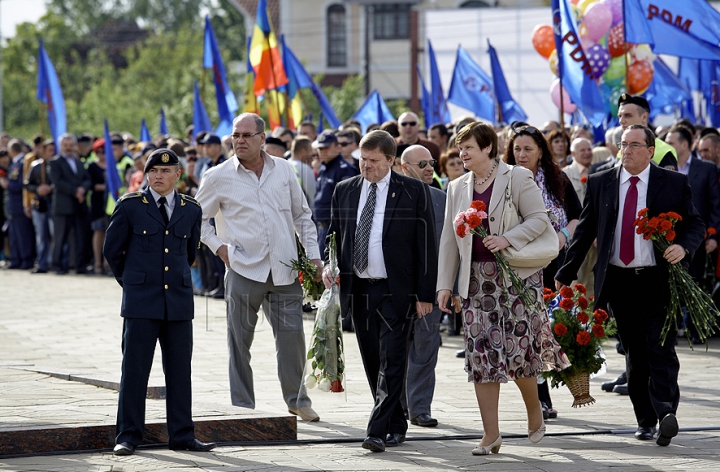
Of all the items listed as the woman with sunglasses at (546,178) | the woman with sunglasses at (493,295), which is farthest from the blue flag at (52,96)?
the woman with sunglasses at (493,295)

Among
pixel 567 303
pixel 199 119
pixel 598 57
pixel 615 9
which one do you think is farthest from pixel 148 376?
pixel 199 119

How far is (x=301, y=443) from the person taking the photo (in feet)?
24.8

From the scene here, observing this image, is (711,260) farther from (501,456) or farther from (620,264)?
(501,456)

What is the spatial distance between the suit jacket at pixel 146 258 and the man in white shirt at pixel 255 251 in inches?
48.5

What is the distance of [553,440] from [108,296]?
36.3 feet

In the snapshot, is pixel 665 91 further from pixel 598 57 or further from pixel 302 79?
pixel 302 79

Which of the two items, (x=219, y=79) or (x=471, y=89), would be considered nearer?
(x=219, y=79)

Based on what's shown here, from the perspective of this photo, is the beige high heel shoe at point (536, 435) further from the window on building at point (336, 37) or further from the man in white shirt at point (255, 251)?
the window on building at point (336, 37)

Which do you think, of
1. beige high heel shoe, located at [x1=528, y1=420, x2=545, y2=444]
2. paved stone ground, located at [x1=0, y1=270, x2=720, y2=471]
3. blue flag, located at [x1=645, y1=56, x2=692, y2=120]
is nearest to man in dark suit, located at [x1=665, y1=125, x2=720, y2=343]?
paved stone ground, located at [x1=0, y1=270, x2=720, y2=471]

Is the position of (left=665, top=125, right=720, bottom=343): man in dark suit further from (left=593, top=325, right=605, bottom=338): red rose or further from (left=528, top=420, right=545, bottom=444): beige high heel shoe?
(left=528, top=420, right=545, bottom=444): beige high heel shoe

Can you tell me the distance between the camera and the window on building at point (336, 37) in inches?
2183

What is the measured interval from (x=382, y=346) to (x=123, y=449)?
1.76 metres

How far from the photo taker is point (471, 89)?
21047mm

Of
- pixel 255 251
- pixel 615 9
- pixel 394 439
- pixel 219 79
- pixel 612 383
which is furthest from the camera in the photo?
pixel 219 79
